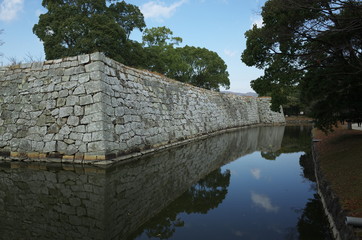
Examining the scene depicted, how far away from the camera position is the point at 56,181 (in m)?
5.32

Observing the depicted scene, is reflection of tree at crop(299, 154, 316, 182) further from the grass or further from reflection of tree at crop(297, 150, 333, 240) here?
reflection of tree at crop(297, 150, 333, 240)

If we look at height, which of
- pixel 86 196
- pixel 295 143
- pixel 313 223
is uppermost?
pixel 86 196

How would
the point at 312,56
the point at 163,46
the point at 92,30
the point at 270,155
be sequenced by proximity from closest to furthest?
the point at 312,56
the point at 270,155
the point at 92,30
the point at 163,46

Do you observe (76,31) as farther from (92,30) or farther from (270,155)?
(270,155)

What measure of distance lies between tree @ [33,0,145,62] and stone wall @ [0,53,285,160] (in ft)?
35.6

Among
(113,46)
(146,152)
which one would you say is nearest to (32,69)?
(146,152)

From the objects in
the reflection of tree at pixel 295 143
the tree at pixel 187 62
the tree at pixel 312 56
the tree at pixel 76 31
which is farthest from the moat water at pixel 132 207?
the tree at pixel 187 62

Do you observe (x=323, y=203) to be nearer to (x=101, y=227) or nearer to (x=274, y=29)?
(x=101, y=227)

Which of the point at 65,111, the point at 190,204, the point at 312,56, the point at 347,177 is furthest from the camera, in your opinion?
the point at 65,111

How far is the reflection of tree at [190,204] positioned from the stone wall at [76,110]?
10.3 feet

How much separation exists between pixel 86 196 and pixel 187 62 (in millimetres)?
34181

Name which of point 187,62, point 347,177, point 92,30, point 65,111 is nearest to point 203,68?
point 187,62

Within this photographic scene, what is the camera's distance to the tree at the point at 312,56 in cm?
561

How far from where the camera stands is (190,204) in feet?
14.4
